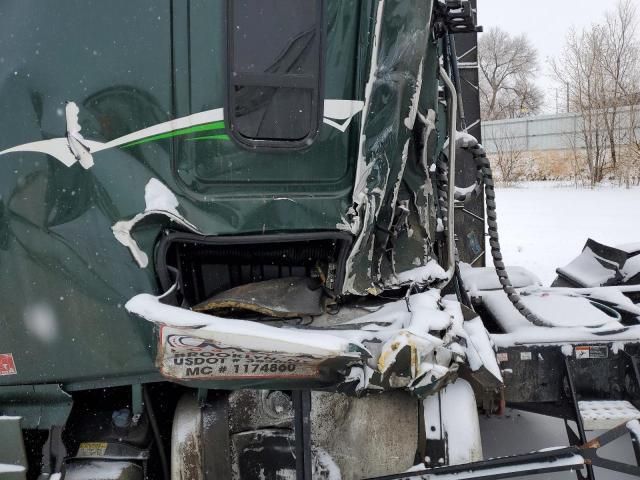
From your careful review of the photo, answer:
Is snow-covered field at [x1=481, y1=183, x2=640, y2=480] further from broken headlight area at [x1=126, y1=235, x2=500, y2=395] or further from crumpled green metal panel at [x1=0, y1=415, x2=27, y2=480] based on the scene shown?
crumpled green metal panel at [x1=0, y1=415, x2=27, y2=480]

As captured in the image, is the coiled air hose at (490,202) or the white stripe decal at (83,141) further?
the coiled air hose at (490,202)

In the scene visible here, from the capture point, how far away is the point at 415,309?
2.18 meters

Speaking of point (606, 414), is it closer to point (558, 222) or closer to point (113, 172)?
point (113, 172)

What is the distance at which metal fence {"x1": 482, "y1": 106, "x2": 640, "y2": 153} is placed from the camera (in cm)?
2130

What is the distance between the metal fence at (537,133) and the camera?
21297 mm

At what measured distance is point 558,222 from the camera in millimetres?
12664

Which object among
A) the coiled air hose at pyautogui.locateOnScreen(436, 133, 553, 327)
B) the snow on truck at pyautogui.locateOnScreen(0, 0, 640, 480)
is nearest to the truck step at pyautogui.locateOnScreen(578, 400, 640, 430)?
the snow on truck at pyautogui.locateOnScreen(0, 0, 640, 480)

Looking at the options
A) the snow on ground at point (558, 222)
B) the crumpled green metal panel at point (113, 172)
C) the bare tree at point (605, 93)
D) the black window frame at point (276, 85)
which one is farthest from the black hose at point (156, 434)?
the bare tree at point (605, 93)

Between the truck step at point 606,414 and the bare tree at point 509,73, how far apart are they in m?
38.6

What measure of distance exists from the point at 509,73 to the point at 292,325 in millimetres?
43015

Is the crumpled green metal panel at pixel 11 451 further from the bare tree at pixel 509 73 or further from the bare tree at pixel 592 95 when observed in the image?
the bare tree at pixel 509 73

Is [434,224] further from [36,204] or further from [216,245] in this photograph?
[36,204]

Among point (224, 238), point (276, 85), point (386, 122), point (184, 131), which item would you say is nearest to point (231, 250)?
point (224, 238)

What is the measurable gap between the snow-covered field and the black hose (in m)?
1.68
